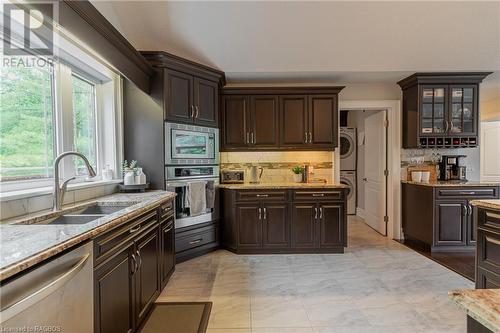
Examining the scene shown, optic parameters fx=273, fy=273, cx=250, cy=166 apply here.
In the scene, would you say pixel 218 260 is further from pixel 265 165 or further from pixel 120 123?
pixel 120 123

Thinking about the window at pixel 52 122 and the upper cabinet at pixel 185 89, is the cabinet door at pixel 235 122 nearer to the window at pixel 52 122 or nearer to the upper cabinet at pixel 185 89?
the upper cabinet at pixel 185 89

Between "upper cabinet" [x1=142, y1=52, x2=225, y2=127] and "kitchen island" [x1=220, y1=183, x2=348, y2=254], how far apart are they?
119cm

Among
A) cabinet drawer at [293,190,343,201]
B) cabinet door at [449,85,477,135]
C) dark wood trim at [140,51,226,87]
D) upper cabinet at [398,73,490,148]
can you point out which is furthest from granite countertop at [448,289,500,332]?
cabinet door at [449,85,477,135]

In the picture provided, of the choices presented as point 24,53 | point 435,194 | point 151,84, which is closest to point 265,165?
point 151,84

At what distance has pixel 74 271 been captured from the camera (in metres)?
1.20

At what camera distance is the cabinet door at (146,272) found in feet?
6.49

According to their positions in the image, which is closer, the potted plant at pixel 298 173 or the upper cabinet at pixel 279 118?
the upper cabinet at pixel 279 118

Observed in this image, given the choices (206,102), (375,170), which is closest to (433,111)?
(375,170)

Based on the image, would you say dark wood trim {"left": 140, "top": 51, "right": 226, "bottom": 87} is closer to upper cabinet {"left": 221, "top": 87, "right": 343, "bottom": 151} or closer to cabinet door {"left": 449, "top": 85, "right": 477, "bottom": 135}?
upper cabinet {"left": 221, "top": 87, "right": 343, "bottom": 151}

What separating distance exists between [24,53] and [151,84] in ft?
4.53

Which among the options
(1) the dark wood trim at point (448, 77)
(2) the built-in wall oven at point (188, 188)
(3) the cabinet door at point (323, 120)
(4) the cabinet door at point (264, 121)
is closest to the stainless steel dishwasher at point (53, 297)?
(2) the built-in wall oven at point (188, 188)

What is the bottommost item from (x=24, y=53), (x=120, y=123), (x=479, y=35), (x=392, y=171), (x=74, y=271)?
(x=74, y=271)

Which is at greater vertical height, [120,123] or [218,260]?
[120,123]

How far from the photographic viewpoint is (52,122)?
231cm
